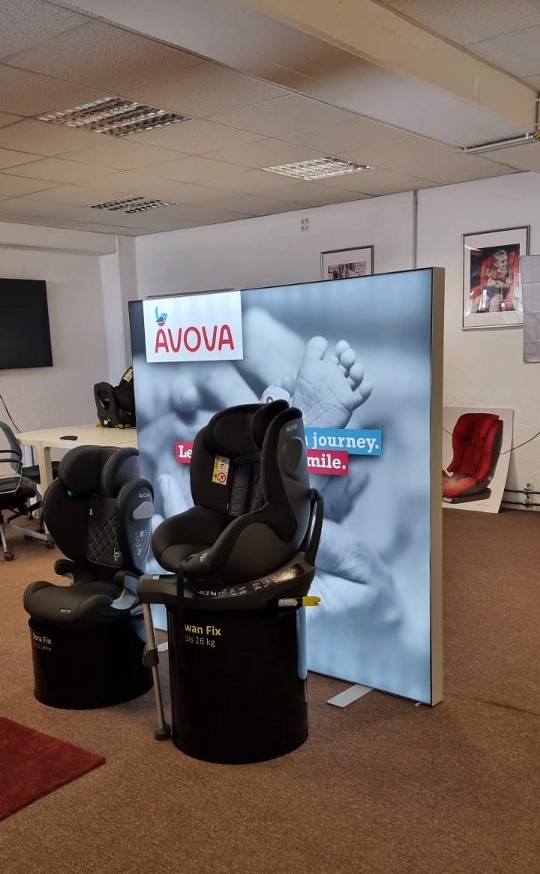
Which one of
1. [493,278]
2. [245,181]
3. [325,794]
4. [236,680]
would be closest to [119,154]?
[245,181]

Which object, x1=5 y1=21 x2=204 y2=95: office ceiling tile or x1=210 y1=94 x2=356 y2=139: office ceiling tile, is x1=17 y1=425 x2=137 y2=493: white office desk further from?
x1=5 y1=21 x2=204 y2=95: office ceiling tile

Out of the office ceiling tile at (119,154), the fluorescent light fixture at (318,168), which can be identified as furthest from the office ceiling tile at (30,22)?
the fluorescent light fixture at (318,168)

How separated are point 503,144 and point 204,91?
204 centimetres

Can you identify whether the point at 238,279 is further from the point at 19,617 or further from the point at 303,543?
the point at 303,543

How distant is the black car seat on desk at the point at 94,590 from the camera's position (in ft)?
10.2

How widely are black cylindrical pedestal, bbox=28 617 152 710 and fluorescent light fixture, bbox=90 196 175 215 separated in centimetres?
506

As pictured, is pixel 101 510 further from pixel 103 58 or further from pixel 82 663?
pixel 103 58

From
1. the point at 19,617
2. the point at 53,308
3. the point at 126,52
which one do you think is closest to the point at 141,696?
the point at 19,617

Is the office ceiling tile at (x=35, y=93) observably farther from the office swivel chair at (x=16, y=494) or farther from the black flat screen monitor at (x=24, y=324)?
the black flat screen monitor at (x=24, y=324)

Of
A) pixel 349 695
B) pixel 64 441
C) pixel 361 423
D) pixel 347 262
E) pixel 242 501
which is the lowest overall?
pixel 349 695

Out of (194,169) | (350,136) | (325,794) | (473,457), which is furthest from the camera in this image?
(473,457)

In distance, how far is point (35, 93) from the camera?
4.18 m

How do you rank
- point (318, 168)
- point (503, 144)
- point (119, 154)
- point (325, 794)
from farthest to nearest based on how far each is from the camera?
point (318, 168)
point (119, 154)
point (503, 144)
point (325, 794)

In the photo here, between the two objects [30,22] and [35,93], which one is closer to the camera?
[30,22]
